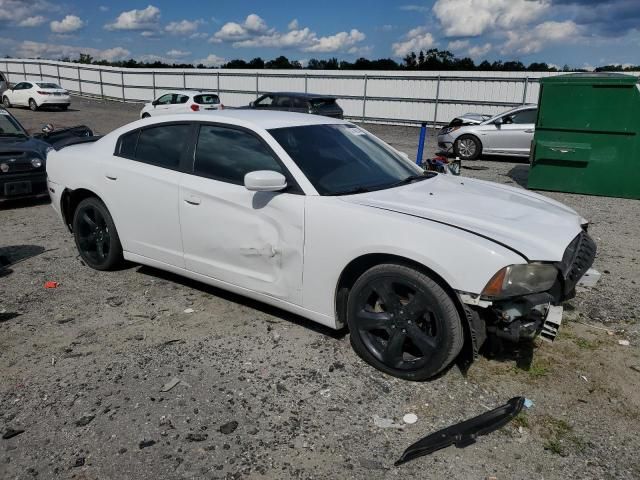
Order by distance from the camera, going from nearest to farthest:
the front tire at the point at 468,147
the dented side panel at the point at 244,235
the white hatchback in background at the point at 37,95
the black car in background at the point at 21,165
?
the dented side panel at the point at 244,235 < the black car in background at the point at 21,165 < the front tire at the point at 468,147 < the white hatchback in background at the point at 37,95

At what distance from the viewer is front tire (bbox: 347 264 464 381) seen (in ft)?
10.5

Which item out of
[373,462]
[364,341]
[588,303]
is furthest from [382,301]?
[588,303]

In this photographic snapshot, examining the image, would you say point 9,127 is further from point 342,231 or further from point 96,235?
point 342,231

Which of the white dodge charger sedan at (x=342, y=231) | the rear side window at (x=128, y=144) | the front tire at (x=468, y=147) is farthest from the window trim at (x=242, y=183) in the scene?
the front tire at (x=468, y=147)

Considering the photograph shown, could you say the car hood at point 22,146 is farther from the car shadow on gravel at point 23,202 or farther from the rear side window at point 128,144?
the rear side window at point 128,144

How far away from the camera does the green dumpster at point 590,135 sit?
30.4 feet

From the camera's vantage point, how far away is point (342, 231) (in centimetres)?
350

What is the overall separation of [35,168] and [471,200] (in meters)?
7.08

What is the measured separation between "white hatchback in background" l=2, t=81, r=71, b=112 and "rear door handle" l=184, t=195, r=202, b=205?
91.6ft

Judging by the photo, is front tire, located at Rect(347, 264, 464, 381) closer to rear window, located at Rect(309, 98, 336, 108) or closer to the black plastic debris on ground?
the black plastic debris on ground

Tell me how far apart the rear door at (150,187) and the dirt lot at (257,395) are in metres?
0.49

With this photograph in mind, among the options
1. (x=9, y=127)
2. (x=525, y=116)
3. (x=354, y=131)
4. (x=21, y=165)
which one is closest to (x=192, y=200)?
(x=354, y=131)

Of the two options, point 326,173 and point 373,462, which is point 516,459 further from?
point 326,173

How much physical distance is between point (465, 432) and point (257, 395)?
1.23 metres
